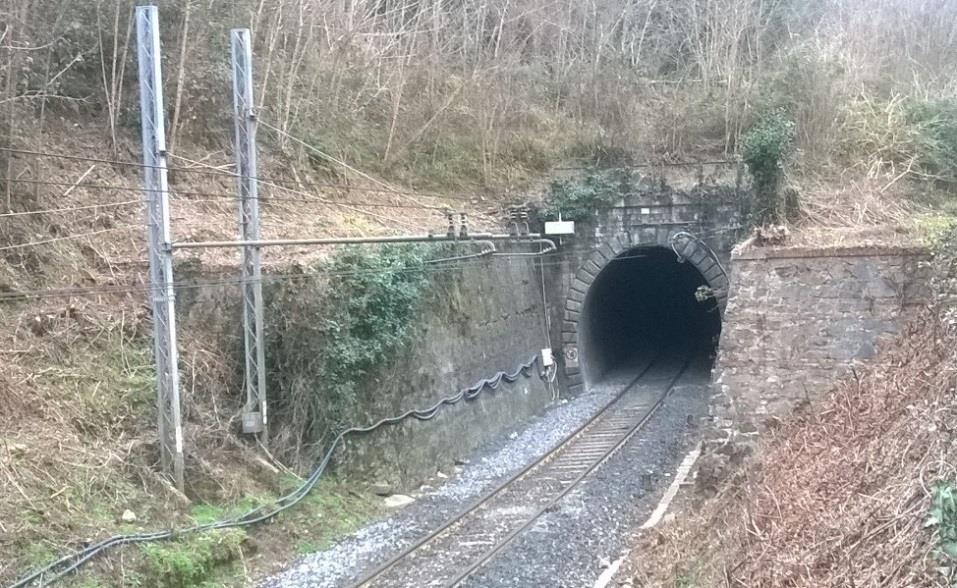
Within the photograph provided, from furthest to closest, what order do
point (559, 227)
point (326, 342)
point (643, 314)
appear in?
point (643, 314), point (559, 227), point (326, 342)

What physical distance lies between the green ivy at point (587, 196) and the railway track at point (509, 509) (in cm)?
478

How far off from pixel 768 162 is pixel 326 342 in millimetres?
8233

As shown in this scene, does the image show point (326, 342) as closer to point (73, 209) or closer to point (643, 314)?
point (73, 209)

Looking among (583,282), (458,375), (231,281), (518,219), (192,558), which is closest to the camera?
(192,558)

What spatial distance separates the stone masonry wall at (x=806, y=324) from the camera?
1064 centimetres

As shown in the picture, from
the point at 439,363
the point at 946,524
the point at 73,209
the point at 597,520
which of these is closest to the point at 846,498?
the point at 946,524

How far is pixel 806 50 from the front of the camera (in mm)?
23047

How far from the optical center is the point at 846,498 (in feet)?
22.4

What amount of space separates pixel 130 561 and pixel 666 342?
2246cm

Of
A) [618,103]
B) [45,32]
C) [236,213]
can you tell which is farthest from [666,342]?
[45,32]

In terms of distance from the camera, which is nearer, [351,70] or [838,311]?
[838,311]

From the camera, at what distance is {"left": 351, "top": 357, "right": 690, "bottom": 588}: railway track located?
9633mm

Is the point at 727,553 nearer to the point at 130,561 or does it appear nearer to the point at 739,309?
the point at 739,309

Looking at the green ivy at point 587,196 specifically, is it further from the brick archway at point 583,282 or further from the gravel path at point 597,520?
the gravel path at point 597,520
